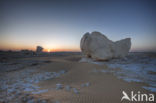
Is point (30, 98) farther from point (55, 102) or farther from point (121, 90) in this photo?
point (121, 90)

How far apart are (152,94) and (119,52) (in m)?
8.97

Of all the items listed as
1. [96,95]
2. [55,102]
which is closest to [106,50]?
[96,95]

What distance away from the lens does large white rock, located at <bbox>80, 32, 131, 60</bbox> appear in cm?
931

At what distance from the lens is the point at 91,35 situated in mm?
10133

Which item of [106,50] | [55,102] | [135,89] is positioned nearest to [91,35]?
[106,50]

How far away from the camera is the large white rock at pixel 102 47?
30.6ft

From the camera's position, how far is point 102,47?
963 centimetres

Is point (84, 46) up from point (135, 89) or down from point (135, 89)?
up

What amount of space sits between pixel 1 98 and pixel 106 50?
9.50m

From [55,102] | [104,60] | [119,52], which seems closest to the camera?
[55,102]

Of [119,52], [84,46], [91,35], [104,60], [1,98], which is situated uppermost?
[91,35]

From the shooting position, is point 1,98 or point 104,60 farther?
point 104,60

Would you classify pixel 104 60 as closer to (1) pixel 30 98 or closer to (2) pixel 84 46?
(2) pixel 84 46

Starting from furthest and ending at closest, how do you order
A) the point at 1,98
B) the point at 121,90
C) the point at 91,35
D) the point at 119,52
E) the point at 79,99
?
the point at 119,52 → the point at 91,35 → the point at 121,90 → the point at 1,98 → the point at 79,99
